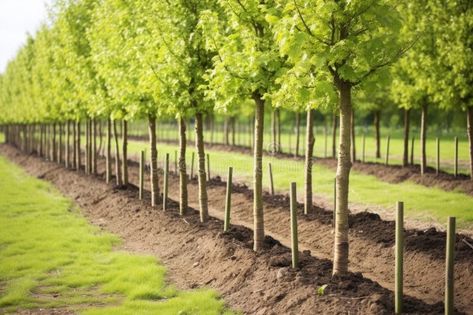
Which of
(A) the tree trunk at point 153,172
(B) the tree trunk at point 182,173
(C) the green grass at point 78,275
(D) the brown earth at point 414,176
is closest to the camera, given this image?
(C) the green grass at point 78,275

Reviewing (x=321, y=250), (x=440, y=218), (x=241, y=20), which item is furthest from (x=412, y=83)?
(x=241, y=20)

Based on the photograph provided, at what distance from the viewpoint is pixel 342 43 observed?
28.8 feet

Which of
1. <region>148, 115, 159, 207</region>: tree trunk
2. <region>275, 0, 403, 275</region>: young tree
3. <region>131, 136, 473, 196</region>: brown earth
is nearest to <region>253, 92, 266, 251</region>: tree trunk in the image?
<region>275, 0, 403, 275</region>: young tree

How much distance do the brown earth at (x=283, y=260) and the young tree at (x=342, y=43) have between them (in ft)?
4.37

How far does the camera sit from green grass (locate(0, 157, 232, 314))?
10617 millimetres

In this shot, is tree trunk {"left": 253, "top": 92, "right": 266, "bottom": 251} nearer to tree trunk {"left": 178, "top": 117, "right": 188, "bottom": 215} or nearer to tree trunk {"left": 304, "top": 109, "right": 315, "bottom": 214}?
tree trunk {"left": 304, "top": 109, "right": 315, "bottom": 214}

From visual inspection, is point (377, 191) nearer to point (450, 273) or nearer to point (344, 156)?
point (344, 156)

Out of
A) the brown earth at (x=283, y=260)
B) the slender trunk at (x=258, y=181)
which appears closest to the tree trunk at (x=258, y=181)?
the slender trunk at (x=258, y=181)

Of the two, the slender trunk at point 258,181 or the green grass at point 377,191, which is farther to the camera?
the green grass at point 377,191

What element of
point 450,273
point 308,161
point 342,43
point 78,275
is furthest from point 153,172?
point 450,273

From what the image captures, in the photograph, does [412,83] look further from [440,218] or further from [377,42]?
[377,42]

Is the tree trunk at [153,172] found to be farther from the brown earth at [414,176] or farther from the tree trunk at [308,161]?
the brown earth at [414,176]

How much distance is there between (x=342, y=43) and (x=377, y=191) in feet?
48.7

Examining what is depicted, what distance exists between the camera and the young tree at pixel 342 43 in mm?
8781
